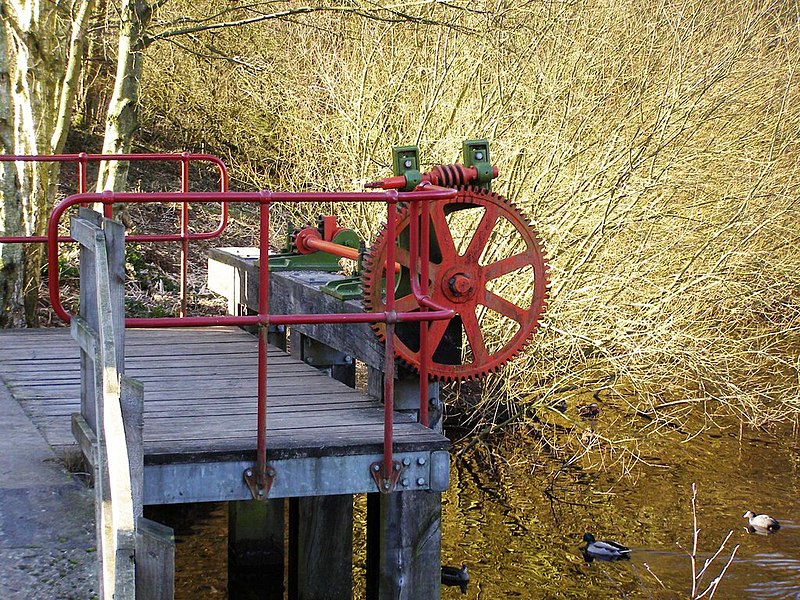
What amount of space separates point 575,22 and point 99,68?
26.9 feet

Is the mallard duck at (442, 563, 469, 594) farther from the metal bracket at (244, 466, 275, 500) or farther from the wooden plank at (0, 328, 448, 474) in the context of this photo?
the metal bracket at (244, 466, 275, 500)

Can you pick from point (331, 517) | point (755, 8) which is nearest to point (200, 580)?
point (331, 517)

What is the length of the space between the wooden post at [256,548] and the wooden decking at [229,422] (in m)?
1.32

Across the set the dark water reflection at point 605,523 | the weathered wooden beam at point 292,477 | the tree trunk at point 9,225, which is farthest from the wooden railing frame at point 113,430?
the tree trunk at point 9,225

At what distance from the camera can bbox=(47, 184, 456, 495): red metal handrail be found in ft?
14.9

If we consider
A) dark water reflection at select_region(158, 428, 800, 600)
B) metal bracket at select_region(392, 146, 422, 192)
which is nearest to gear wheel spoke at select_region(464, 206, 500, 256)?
metal bracket at select_region(392, 146, 422, 192)

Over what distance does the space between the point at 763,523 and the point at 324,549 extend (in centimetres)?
443

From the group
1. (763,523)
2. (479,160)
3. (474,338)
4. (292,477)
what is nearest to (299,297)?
(474,338)

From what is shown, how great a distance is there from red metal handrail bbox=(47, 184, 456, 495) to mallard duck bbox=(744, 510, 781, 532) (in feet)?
19.2

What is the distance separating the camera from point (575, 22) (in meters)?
11.8

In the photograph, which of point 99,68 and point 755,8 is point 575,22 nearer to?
point 755,8

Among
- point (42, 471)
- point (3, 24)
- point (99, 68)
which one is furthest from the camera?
point (99, 68)

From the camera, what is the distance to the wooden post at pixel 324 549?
7453 millimetres

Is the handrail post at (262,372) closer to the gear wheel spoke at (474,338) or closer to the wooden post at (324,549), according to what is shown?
the gear wheel spoke at (474,338)
